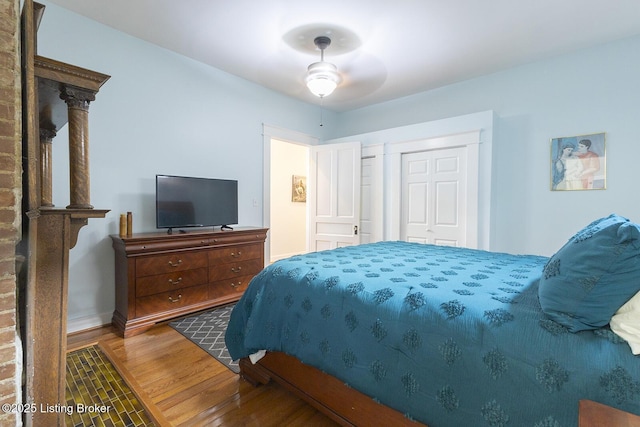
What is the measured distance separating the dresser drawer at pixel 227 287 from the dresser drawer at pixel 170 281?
0.15 metres

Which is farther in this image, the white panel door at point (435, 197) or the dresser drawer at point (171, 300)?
the white panel door at point (435, 197)

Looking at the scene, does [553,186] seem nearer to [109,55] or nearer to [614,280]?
[614,280]

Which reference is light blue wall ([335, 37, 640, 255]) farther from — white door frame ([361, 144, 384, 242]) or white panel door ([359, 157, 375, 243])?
white panel door ([359, 157, 375, 243])

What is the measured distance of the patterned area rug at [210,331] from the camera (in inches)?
88.4

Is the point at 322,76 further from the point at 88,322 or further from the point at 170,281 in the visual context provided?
the point at 88,322

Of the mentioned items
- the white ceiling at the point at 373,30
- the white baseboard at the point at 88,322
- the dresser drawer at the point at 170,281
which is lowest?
the white baseboard at the point at 88,322

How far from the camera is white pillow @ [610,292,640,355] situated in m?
0.87

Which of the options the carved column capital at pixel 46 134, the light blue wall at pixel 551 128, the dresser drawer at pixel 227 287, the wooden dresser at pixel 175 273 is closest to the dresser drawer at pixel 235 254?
the wooden dresser at pixel 175 273

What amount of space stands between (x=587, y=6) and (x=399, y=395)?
10.8 ft

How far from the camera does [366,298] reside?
1369mm

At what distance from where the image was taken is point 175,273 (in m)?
2.85

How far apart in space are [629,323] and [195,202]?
10.7ft

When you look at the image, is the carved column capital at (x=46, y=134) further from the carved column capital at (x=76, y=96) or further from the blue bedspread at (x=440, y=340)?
the blue bedspread at (x=440, y=340)

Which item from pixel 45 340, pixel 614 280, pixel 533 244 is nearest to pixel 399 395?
pixel 614 280
